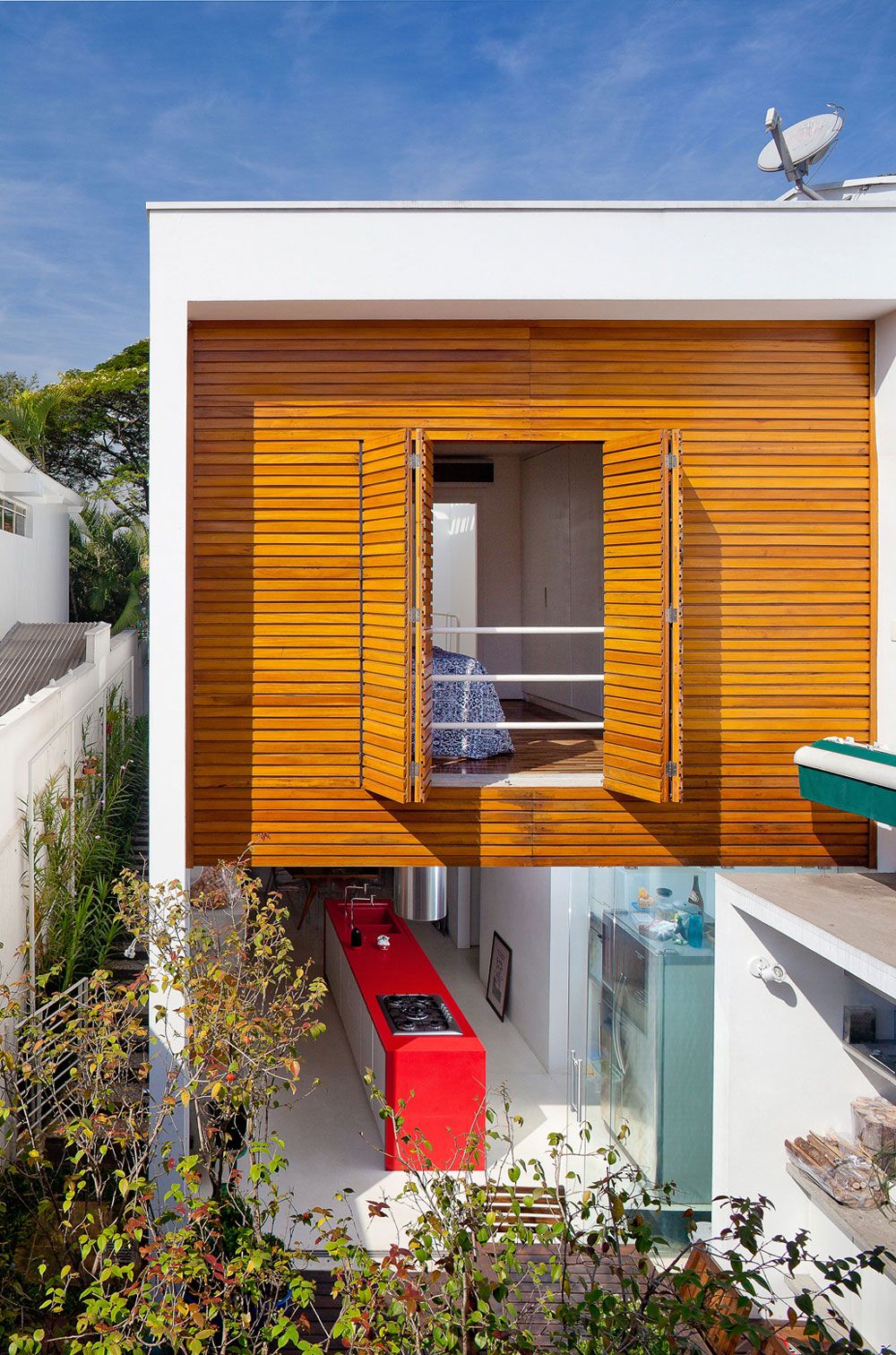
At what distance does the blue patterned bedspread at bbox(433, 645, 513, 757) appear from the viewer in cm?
806

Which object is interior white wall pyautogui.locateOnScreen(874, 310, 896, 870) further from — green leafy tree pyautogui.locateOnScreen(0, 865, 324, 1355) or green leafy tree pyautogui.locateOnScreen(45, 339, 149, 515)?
green leafy tree pyautogui.locateOnScreen(45, 339, 149, 515)

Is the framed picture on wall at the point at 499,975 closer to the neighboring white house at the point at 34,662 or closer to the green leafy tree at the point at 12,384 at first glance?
the neighboring white house at the point at 34,662

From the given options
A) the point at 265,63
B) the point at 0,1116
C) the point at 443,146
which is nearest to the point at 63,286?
the point at 265,63

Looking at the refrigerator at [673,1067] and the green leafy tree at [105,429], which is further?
the green leafy tree at [105,429]

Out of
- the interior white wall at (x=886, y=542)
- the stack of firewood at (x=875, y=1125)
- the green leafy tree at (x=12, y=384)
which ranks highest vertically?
the green leafy tree at (x=12, y=384)

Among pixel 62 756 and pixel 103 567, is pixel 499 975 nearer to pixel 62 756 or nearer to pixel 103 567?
pixel 62 756

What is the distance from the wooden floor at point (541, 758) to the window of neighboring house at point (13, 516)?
10.4 metres

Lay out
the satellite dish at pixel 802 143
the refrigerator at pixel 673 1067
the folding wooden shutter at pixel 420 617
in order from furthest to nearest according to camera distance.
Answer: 1. the satellite dish at pixel 802 143
2. the refrigerator at pixel 673 1067
3. the folding wooden shutter at pixel 420 617

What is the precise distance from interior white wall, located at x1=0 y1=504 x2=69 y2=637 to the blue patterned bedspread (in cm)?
Result: 1004

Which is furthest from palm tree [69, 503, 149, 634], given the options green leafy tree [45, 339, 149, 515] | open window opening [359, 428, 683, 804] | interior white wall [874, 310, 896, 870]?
interior white wall [874, 310, 896, 870]

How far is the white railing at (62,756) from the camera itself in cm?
816

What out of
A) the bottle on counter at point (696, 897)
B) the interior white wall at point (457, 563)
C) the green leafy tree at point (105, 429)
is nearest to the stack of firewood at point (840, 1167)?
the bottle on counter at point (696, 897)

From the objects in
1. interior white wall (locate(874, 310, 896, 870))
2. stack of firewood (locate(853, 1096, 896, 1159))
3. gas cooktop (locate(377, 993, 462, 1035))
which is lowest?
gas cooktop (locate(377, 993, 462, 1035))

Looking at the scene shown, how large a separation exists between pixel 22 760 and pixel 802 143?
7843mm
